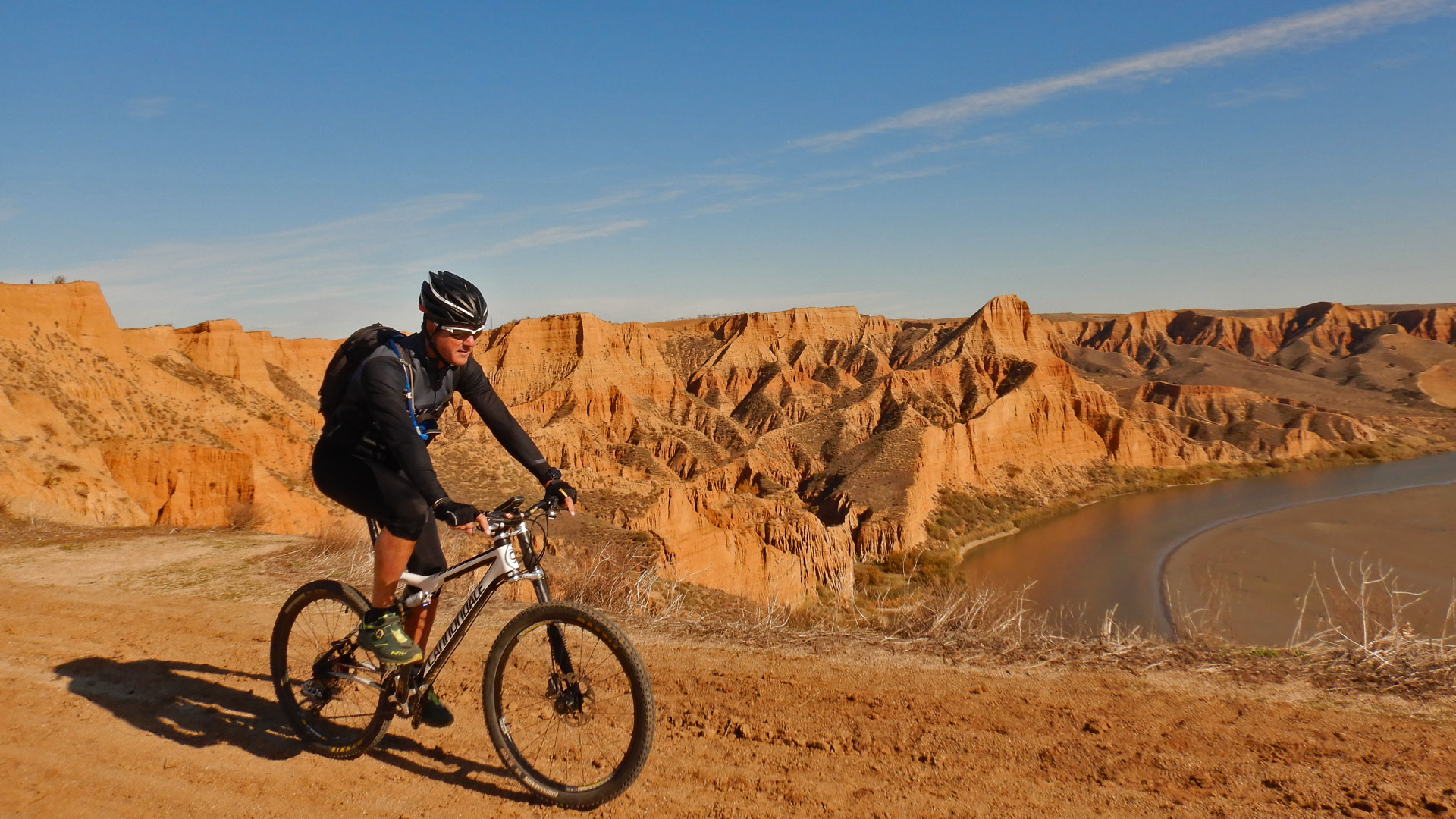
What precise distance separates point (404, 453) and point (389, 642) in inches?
38.1

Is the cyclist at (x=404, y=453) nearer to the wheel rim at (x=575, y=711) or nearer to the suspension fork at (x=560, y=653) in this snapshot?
the suspension fork at (x=560, y=653)

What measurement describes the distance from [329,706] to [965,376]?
85.9 meters

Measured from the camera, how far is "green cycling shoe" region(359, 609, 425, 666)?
370 centimetres

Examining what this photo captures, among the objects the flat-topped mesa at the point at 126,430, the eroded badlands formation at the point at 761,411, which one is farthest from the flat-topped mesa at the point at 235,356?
the flat-topped mesa at the point at 126,430

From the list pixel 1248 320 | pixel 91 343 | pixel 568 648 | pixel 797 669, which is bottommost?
pixel 797 669

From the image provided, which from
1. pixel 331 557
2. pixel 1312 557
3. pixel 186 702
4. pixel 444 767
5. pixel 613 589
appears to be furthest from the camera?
pixel 1312 557

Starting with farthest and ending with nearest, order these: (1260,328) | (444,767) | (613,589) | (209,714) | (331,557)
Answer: (1260,328) → (331,557) → (613,589) → (209,714) → (444,767)

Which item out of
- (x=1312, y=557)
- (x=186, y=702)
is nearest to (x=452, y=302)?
(x=186, y=702)

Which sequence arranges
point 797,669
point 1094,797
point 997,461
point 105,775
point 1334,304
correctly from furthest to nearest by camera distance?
point 1334,304 → point 997,461 → point 797,669 → point 105,775 → point 1094,797

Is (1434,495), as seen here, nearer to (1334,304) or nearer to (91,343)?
(91,343)

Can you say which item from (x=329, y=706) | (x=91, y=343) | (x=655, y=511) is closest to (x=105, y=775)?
Answer: (x=329, y=706)

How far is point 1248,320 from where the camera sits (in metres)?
158

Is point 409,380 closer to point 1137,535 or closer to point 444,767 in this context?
point 444,767

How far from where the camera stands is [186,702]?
4.65 meters
